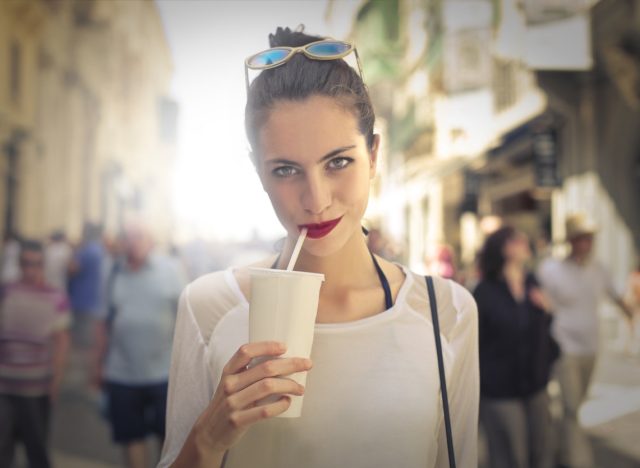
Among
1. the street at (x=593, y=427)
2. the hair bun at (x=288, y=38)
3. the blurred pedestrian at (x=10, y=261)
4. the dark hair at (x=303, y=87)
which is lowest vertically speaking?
the street at (x=593, y=427)

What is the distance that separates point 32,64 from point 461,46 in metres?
7.78

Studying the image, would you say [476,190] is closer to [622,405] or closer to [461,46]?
[461,46]

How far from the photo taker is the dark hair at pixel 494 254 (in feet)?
12.5

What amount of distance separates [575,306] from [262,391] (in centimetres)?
435

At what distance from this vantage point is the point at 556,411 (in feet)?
19.3

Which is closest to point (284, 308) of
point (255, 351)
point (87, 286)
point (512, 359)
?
point (255, 351)

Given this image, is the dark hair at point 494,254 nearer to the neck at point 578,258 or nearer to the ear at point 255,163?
the neck at point 578,258

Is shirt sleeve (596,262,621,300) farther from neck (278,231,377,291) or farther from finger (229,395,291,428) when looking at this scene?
finger (229,395,291,428)

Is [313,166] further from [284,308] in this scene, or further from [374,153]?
[284,308]

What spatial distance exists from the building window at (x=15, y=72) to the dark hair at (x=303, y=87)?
1129cm

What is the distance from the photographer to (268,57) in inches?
52.2

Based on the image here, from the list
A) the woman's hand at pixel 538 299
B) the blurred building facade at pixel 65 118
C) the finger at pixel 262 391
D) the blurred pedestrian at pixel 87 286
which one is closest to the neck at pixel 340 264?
the finger at pixel 262 391

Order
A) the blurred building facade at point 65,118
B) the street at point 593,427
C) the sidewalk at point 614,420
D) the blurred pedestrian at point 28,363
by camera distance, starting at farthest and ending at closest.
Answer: the blurred building facade at point 65,118 → the street at point 593,427 → the sidewalk at point 614,420 → the blurred pedestrian at point 28,363

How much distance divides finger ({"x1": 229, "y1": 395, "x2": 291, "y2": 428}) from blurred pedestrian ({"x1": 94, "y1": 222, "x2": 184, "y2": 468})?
119 inches
